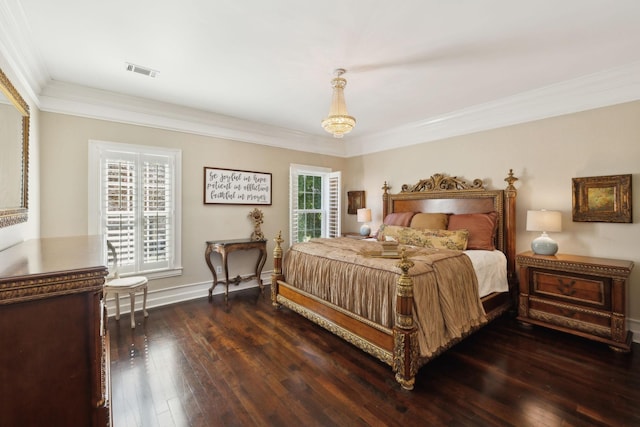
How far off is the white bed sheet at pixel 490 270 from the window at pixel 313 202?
103 inches

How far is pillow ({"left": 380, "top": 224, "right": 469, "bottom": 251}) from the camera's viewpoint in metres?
3.48

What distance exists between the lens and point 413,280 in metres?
2.25

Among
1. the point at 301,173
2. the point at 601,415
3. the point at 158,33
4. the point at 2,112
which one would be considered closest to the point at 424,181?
the point at 301,173

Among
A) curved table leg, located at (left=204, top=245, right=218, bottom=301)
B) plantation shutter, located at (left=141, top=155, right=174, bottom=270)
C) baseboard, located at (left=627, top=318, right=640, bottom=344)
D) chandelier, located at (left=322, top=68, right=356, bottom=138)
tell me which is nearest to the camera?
chandelier, located at (left=322, top=68, right=356, bottom=138)

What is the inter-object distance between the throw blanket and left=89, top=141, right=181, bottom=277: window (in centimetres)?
207

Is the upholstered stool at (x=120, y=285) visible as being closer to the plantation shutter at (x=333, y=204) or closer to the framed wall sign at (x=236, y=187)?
the framed wall sign at (x=236, y=187)

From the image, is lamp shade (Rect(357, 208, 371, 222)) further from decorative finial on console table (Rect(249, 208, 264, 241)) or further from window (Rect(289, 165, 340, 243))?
decorative finial on console table (Rect(249, 208, 264, 241))

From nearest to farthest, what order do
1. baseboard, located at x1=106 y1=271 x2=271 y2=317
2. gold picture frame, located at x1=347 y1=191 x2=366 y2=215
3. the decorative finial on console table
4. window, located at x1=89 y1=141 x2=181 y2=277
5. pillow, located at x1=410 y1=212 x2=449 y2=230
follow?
1. window, located at x1=89 y1=141 x2=181 y2=277
2. baseboard, located at x1=106 y1=271 x2=271 y2=317
3. pillow, located at x1=410 y1=212 x2=449 y2=230
4. the decorative finial on console table
5. gold picture frame, located at x1=347 y1=191 x2=366 y2=215

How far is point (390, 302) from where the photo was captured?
2.35 m

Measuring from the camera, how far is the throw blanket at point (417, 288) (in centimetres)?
229

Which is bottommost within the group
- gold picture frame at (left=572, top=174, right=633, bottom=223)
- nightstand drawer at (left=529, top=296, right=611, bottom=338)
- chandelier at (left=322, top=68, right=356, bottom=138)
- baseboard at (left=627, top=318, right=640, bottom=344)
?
baseboard at (left=627, top=318, right=640, bottom=344)

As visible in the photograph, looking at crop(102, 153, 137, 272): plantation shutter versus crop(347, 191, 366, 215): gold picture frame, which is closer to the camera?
crop(102, 153, 137, 272): plantation shutter

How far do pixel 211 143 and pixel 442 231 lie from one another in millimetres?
3483

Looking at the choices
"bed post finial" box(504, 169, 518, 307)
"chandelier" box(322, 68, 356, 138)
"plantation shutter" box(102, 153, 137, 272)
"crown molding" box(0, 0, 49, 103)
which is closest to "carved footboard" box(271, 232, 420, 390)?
"chandelier" box(322, 68, 356, 138)
